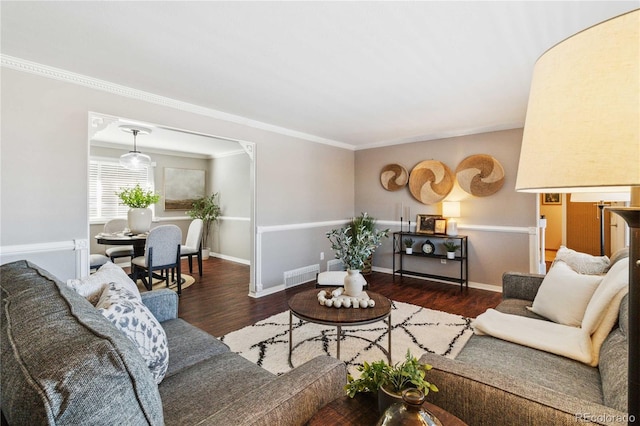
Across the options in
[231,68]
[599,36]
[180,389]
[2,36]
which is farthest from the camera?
[231,68]

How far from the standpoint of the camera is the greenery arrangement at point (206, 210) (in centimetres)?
672

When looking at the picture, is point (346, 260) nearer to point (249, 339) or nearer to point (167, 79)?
point (249, 339)

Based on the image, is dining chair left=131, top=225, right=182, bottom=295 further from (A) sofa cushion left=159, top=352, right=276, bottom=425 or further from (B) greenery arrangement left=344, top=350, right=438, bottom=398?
(B) greenery arrangement left=344, top=350, right=438, bottom=398

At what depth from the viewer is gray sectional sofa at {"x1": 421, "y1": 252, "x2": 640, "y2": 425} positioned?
92 cm

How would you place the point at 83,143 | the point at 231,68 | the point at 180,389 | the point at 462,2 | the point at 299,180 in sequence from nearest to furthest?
the point at 180,389, the point at 462,2, the point at 231,68, the point at 83,143, the point at 299,180

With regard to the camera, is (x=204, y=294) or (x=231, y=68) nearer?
(x=231, y=68)

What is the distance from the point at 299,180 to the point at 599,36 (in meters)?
4.22

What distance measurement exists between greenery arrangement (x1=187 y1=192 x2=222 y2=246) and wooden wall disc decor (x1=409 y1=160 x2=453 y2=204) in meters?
4.30

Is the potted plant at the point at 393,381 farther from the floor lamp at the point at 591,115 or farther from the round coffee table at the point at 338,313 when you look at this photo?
the round coffee table at the point at 338,313

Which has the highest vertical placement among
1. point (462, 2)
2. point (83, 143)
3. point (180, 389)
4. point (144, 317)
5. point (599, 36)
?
point (462, 2)

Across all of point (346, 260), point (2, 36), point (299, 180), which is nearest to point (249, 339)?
point (346, 260)

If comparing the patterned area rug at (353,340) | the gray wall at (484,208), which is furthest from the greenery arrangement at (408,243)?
the patterned area rug at (353,340)

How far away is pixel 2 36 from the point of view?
2.00 m

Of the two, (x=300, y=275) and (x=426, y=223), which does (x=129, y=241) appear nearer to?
(x=300, y=275)
